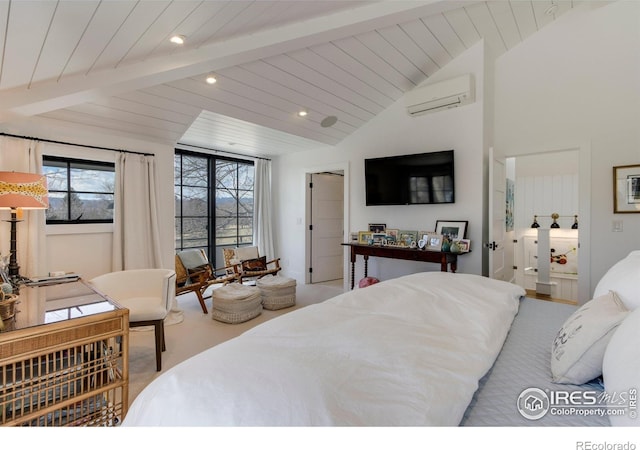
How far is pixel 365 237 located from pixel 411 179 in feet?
3.15

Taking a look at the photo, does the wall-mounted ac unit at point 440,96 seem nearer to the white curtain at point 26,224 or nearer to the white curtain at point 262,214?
the white curtain at point 262,214

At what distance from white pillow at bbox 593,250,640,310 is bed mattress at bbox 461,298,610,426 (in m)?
0.28

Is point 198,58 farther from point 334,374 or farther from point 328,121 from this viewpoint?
point 334,374

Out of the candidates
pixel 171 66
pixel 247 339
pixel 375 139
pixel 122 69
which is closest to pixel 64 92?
pixel 122 69

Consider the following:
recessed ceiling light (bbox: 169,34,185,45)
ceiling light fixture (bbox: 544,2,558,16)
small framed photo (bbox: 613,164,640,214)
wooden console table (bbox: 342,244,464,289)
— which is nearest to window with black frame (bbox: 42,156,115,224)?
recessed ceiling light (bbox: 169,34,185,45)

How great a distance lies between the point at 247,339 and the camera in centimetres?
108

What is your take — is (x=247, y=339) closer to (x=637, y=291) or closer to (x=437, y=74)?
(x=637, y=291)

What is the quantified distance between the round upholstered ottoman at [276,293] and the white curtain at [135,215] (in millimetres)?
1249

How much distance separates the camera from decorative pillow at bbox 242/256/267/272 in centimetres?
463

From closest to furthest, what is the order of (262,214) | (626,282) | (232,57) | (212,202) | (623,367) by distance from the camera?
(623,367), (626,282), (232,57), (212,202), (262,214)

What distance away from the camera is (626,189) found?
2998mm

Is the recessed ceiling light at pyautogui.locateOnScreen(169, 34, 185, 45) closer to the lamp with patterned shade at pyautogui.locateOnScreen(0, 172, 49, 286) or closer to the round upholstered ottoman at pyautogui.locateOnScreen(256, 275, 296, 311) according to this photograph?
the lamp with patterned shade at pyautogui.locateOnScreen(0, 172, 49, 286)

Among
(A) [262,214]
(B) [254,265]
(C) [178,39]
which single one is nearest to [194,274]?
(B) [254,265]

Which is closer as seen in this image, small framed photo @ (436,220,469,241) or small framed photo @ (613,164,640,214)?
small framed photo @ (613,164,640,214)
